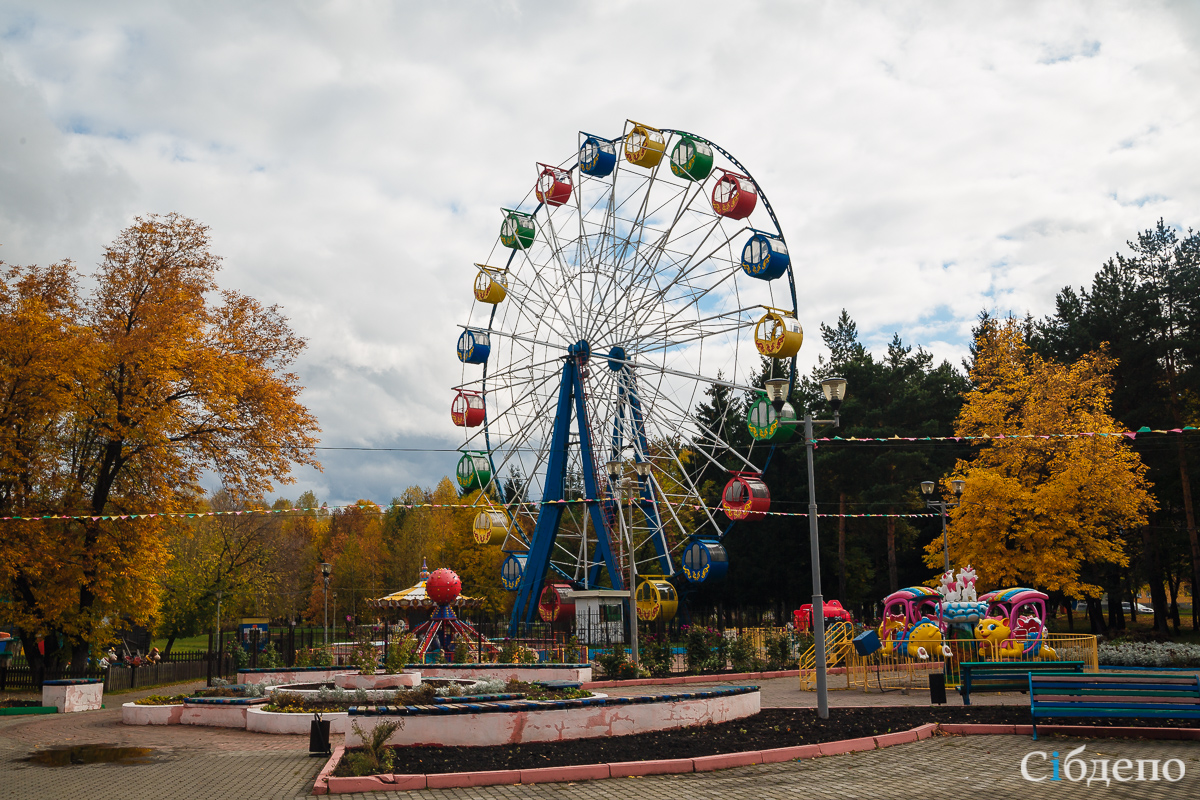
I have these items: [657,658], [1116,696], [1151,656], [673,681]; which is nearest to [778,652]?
[657,658]

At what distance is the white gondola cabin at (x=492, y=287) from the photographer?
35312mm

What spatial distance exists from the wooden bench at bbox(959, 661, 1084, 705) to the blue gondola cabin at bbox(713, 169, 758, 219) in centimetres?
1658

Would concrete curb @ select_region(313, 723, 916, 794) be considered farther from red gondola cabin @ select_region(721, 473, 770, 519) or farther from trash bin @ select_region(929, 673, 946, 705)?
red gondola cabin @ select_region(721, 473, 770, 519)

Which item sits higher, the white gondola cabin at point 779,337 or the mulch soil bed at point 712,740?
the white gondola cabin at point 779,337

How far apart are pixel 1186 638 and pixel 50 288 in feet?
145

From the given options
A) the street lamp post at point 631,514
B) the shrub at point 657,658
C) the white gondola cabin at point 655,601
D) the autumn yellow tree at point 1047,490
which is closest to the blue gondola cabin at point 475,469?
the street lamp post at point 631,514

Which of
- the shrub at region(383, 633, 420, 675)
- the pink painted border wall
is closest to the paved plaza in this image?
the pink painted border wall

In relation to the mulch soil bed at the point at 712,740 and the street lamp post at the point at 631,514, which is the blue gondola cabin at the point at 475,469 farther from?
the mulch soil bed at the point at 712,740

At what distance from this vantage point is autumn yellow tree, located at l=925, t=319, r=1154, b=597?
103 ft

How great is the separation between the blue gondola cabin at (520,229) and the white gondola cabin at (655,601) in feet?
→ 44.8

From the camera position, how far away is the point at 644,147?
28.9m

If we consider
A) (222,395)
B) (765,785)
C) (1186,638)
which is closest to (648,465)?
(222,395)

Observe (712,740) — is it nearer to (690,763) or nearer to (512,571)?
(690,763)

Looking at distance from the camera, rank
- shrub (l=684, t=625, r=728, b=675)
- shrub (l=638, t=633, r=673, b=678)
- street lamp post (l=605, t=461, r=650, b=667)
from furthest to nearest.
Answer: shrub (l=684, t=625, r=728, b=675) < shrub (l=638, t=633, r=673, b=678) < street lamp post (l=605, t=461, r=650, b=667)
